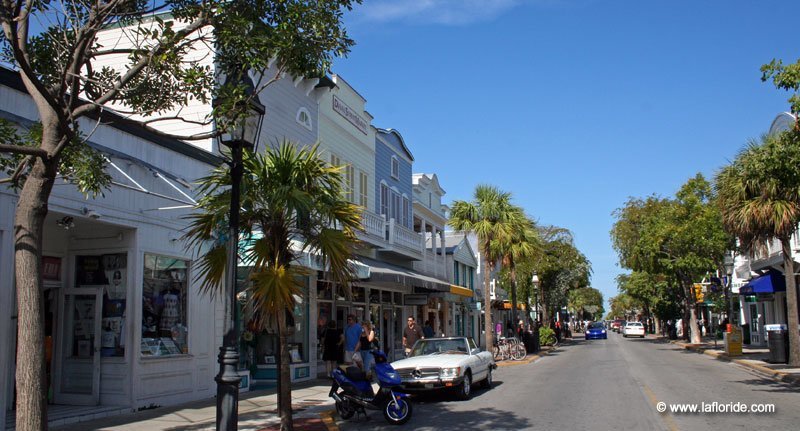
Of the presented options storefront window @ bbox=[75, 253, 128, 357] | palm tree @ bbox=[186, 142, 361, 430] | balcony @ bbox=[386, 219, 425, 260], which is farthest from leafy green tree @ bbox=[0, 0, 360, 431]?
balcony @ bbox=[386, 219, 425, 260]

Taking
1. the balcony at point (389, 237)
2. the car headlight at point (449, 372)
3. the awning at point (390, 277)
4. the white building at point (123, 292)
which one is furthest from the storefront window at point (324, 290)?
the car headlight at point (449, 372)

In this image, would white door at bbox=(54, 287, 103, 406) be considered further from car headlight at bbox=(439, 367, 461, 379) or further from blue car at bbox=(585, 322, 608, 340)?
blue car at bbox=(585, 322, 608, 340)

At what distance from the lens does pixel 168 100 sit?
922cm

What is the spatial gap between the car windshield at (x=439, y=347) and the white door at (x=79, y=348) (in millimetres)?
6860

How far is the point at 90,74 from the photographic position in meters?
8.84

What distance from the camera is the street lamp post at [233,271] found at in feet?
25.6

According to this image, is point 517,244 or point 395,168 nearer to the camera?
point 395,168

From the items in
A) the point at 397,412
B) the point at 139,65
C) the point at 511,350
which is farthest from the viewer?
the point at 511,350

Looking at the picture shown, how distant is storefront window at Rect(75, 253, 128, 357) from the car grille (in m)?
5.58

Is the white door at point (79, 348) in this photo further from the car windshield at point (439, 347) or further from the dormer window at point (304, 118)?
the dormer window at point (304, 118)

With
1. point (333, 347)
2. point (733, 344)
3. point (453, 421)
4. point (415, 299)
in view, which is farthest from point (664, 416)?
point (733, 344)

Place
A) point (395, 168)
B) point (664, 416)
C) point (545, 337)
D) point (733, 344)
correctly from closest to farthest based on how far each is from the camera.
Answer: point (664, 416), point (733, 344), point (395, 168), point (545, 337)

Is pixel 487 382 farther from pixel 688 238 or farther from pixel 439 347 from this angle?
pixel 688 238

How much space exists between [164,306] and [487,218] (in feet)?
57.9
